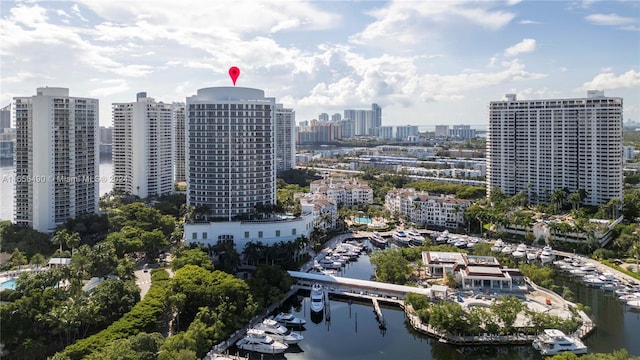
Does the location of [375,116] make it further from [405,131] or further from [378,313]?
[378,313]

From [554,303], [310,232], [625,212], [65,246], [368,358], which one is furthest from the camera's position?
[625,212]

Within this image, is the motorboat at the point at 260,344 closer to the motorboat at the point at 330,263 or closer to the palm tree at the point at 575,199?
the motorboat at the point at 330,263

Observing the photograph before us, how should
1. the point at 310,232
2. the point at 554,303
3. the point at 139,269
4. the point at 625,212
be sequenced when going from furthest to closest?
the point at 625,212 → the point at 310,232 → the point at 139,269 → the point at 554,303

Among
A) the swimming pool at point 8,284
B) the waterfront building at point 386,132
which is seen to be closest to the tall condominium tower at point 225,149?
the swimming pool at point 8,284

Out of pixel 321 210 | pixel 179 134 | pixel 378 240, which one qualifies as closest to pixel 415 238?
pixel 378 240

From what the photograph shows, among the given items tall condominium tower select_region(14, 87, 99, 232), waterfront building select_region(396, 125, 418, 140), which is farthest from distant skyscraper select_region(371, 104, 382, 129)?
tall condominium tower select_region(14, 87, 99, 232)

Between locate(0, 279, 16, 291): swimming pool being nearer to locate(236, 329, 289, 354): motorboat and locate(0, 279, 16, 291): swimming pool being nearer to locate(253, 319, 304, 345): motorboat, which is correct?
locate(236, 329, 289, 354): motorboat

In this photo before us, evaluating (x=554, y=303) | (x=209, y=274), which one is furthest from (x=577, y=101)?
(x=209, y=274)

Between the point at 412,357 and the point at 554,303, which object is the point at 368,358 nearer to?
the point at 412,357

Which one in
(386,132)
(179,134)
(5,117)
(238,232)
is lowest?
(238,232)
